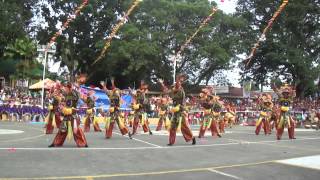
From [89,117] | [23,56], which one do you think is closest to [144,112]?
[89,117]

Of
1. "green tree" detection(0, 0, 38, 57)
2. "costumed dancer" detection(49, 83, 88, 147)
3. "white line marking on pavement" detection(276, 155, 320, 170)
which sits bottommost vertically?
"white line marking on pavement" detection(276, 155, 320, 170)

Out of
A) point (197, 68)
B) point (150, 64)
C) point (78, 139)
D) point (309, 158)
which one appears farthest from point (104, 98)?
point (309, 158)

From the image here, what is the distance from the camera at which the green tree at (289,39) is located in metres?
56.0

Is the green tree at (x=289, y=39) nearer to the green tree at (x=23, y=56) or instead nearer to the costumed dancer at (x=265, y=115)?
the green tree at (x=23, y=56)

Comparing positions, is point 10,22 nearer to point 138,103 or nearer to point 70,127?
point 138,103

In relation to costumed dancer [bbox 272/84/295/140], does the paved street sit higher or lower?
lower

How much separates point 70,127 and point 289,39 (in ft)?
147

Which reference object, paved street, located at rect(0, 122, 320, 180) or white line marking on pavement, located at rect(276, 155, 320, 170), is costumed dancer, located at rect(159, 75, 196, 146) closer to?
paved street, located at rect(0, 122, 320, 180)

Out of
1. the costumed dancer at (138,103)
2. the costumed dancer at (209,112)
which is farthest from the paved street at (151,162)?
the costumed dancer at (209,112)

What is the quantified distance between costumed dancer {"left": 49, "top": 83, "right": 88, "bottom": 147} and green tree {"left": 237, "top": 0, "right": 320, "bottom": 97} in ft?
137

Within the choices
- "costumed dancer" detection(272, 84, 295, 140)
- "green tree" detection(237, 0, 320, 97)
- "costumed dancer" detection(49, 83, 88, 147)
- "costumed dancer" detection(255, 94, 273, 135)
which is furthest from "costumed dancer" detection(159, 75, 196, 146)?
"green tree" detection(237, 0, 320, 97)

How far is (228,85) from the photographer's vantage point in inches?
2445

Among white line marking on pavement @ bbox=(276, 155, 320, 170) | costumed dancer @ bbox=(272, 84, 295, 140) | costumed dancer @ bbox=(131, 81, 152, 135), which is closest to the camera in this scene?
white line marking on pavement @ bbox=(276, 155, 320, 170)

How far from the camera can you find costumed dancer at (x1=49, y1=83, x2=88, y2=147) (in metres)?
16.0
